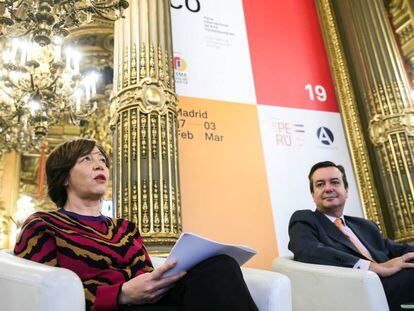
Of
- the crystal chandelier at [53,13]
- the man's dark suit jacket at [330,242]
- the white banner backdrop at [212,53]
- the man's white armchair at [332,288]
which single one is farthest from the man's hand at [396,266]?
the crystal chandelier at [53,13]

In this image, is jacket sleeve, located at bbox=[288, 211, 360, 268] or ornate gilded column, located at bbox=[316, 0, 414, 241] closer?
jacket sleeve, located at bbox=[288, 211, 360, 268]

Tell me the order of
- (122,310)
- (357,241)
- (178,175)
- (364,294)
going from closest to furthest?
(122,310) < (364,294) < (357,241) < (178,175)

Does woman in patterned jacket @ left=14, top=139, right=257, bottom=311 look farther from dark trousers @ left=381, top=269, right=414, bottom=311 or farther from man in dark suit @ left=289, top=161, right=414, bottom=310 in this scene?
dark trousers @ left=381, top=269, right=414, bottom=311

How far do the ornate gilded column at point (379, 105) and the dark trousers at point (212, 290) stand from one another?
2777mm

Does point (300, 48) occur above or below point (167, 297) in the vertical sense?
above

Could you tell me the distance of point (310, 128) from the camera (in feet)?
12.6

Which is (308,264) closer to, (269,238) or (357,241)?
(357,241)

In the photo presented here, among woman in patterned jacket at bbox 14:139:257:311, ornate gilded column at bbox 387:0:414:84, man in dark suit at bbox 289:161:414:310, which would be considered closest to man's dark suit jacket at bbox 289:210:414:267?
man in dark suit at bbox 289:161:414:310

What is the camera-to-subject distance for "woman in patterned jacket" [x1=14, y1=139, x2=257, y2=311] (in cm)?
116

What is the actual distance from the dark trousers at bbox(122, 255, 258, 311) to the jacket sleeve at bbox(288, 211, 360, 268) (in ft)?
2.52

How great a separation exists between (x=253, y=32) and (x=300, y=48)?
1.82ft

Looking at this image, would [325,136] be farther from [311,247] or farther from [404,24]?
[404,24]

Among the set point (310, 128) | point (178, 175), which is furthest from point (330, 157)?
point (178, 175)

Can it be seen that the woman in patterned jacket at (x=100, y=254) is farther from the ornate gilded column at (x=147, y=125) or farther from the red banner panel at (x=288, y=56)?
the red banner panel at (x=288, y=56)
